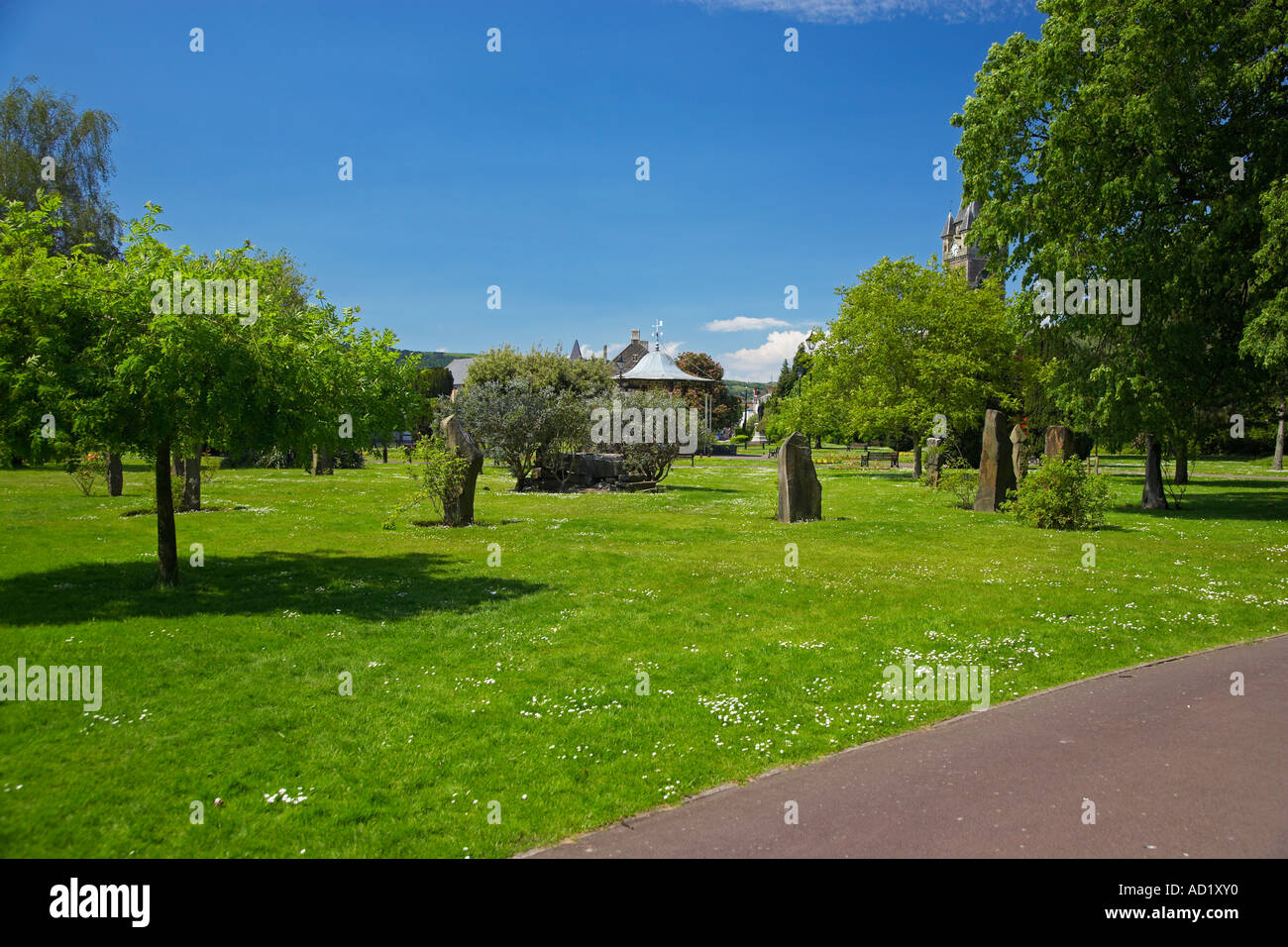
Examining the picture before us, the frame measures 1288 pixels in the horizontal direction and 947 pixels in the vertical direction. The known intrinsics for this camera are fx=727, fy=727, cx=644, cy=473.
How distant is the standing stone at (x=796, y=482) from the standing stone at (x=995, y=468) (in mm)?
6717

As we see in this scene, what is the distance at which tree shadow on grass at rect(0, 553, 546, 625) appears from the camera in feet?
35.2

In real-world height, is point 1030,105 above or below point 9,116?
below

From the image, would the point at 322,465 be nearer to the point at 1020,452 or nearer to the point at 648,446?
the point at 648,446

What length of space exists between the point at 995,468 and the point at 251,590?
22173 millimetres

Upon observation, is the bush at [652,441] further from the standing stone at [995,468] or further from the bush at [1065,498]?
the bush at [1065,498]

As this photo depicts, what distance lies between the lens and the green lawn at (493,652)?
18.4ft

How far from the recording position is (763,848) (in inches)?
198

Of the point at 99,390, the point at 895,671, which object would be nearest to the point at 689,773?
the point at 895,671

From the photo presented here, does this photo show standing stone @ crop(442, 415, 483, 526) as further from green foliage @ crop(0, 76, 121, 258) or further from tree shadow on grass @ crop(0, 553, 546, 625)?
green foliage @ crop(0, 76, 121, 258)

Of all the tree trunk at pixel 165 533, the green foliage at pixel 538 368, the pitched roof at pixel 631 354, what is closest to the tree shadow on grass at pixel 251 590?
the tree trunk at pixel 165 533

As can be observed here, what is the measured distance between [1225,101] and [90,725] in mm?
32360
